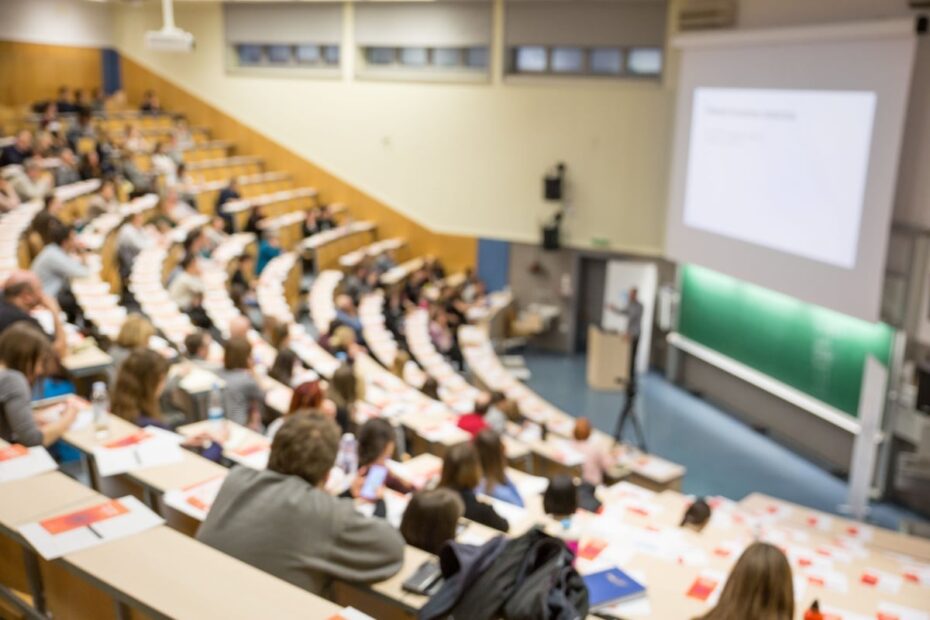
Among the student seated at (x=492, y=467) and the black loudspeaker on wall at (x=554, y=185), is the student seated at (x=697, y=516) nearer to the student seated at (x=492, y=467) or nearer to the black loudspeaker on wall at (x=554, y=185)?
the student seated at (x=492, y=467)

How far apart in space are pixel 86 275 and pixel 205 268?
211 cm

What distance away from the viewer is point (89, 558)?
239 cm

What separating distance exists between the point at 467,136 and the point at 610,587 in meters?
10.6

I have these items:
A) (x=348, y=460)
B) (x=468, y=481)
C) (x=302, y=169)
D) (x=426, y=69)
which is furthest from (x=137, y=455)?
(x=302, y=169)

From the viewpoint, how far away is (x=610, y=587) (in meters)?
3.07

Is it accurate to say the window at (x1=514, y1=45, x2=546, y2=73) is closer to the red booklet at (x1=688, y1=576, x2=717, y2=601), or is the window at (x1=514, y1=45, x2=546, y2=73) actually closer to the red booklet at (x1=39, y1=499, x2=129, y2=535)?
the red booklet at (x1=688, y1=576, x2=717, y2=601)

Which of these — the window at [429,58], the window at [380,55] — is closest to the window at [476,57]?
the window at [429,58]

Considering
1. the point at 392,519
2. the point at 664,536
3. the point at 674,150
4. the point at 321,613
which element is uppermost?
the point at 674,150

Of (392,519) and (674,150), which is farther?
(674,150)

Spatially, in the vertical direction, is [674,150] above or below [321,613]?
above

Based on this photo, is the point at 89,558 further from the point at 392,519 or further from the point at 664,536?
the point at 664,536

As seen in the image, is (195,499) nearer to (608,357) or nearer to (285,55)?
(608,357)

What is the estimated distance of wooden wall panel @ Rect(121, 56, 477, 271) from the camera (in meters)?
13.5

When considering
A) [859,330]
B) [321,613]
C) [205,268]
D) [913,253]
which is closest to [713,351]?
[859,330]
